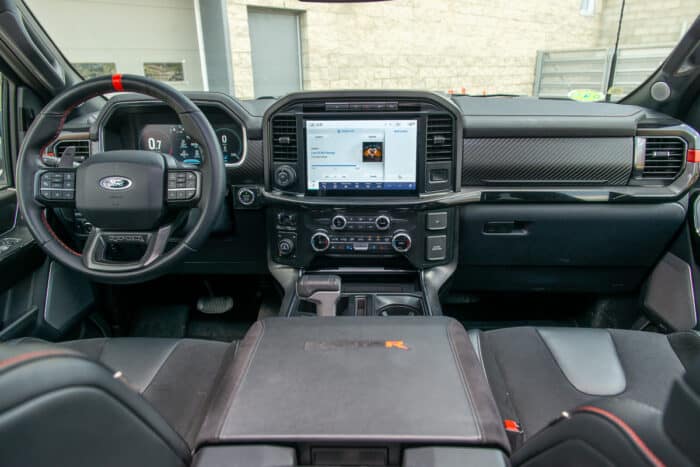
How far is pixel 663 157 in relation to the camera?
212cm

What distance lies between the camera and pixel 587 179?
2.14 m

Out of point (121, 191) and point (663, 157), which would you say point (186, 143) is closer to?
point (121, 191)

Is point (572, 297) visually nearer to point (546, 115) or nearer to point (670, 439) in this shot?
point (546, 115)

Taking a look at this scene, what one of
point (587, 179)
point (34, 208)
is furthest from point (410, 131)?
point (34, 208)

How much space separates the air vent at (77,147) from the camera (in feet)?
7.04

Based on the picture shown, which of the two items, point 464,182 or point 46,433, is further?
point 464,182

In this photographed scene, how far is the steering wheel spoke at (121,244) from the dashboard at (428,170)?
0.63m

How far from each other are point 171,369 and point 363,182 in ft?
3.46

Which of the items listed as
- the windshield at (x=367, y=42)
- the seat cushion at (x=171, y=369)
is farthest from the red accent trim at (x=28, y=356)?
the windshield at (x=367, y=42)

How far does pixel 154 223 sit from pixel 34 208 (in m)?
0.39

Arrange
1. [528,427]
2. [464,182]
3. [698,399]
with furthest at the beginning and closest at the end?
[464,182] < [528,427] < [698,399]

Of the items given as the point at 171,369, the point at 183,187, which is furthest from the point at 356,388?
the point at 183,187

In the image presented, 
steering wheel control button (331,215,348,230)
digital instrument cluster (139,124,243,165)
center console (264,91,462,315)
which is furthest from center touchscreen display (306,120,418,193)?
digital instrument cluster (139,124,243,165)

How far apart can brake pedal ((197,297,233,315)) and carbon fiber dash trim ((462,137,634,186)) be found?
1530mm
